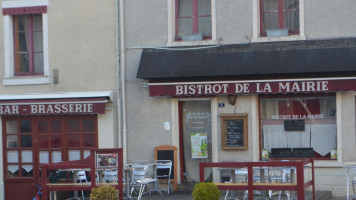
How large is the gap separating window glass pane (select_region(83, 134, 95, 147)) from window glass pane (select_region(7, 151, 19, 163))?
1940mm

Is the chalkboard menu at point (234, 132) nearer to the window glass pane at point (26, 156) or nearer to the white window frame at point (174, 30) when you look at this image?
the white window frame at point (174, 30)

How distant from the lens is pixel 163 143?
637 inches

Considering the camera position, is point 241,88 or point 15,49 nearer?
point 241,88

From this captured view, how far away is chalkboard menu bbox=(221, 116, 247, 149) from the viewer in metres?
15.6

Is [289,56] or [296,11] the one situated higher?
[296,11]

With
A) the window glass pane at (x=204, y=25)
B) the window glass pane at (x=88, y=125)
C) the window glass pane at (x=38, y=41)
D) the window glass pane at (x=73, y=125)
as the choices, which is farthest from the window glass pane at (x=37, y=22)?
the window glass pane at (x=204, y=25)

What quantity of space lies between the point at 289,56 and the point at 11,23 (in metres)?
7.29

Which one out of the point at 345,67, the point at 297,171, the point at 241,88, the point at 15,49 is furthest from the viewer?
the point at 15,49

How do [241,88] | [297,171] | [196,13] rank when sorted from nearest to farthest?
[297,171]
[241,88]
[196,13]

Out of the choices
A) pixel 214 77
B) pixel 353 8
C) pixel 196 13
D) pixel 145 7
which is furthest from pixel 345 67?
pixel 145 7

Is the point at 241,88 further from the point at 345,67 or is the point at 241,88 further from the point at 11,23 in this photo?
the point at 11,23

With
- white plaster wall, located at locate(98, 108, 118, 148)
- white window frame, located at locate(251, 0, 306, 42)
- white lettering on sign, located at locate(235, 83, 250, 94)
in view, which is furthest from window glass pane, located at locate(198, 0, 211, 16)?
white plaster wall, located at locate(98, 108, 118, 148)

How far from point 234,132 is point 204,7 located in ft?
10.5

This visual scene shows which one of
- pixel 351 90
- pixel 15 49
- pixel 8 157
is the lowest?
pixel 8 157
